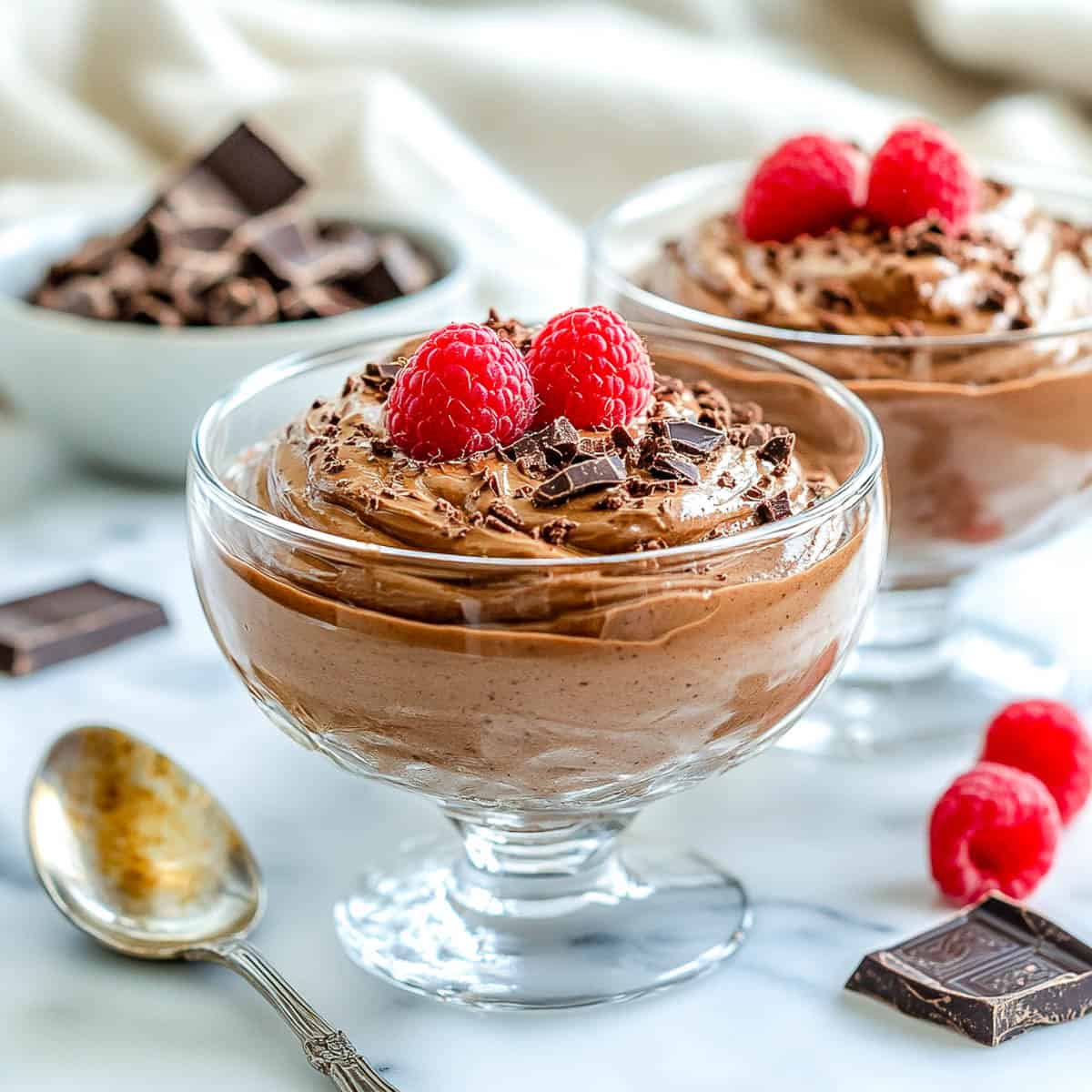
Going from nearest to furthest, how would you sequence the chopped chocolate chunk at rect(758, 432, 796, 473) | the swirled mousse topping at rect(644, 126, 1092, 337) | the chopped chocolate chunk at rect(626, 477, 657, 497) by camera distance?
the chopped chocolate chunk at rect(626, 477, 657, 497) → the chopped chocolate chunk at rect(758, 432, 796, 473) → the swirled mousse topping at rect(644, 126, 1092, 337)

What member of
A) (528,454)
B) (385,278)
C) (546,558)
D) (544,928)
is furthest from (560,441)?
(385,278)

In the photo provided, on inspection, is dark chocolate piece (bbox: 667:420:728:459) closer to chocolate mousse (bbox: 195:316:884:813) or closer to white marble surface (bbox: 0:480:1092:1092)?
chocolate mousse (bbox: 195:316:884:813)

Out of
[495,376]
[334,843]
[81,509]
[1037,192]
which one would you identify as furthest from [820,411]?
[81,509]

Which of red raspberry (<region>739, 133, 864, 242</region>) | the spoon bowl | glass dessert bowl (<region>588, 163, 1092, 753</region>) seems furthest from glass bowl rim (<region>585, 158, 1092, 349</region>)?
the spoon bowl

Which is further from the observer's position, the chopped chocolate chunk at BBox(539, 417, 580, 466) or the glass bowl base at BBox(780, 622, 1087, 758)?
the glass bowl base at BBox(780, 622, 1087, 758)

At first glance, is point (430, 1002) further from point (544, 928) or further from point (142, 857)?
point (142, 857)

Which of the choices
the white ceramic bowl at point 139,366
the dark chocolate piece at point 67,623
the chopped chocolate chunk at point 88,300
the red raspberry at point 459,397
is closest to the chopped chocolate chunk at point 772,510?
the red raspberry at point 459,397

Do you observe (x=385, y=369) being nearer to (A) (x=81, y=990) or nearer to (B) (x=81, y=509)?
(A) (x=81, y=990)
